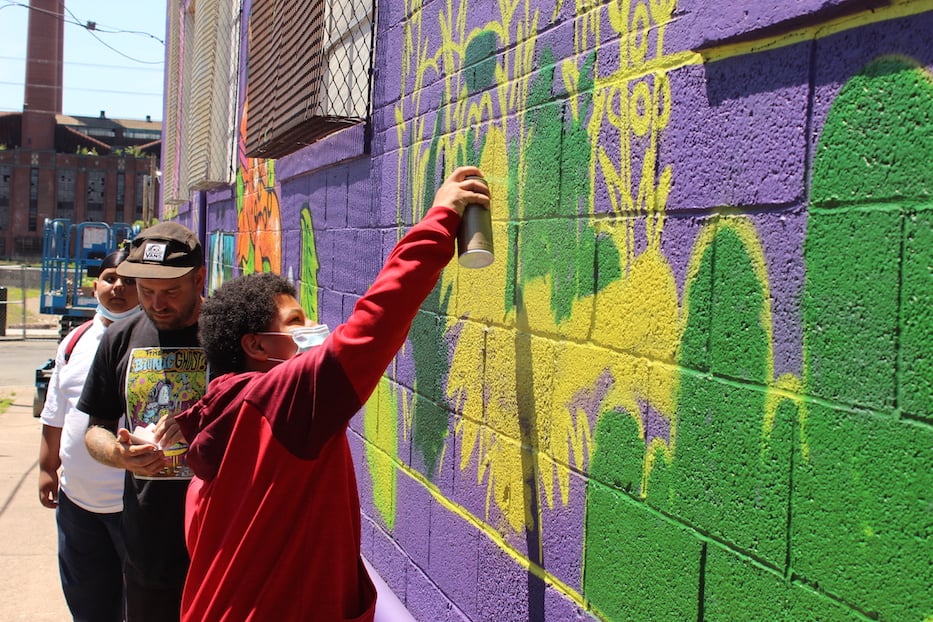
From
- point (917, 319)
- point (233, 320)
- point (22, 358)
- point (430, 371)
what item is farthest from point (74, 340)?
point (22, 358)

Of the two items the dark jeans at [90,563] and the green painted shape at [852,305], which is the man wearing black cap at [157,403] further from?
the green painted shape at [852,305]

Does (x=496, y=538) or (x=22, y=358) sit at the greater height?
(x=496, y=538)

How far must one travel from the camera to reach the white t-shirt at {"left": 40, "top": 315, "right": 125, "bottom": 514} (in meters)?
3.88

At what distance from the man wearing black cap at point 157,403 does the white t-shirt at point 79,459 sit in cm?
47

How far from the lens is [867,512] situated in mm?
1536

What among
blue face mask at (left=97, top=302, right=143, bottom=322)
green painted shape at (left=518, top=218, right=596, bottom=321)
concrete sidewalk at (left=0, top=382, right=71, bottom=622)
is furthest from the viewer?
concrete sidewalk at (left=0, top=382, right=71, bottom=622)

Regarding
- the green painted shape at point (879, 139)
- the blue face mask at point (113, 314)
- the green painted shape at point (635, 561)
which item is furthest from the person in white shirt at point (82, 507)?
the green painted shape at point (879, 139)

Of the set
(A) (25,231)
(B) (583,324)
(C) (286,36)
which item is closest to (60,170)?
(A) (25,231)

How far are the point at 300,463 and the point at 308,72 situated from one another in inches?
140

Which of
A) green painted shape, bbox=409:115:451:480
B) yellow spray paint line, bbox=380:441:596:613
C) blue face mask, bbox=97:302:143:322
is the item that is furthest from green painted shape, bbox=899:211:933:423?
blue face mask, bbox=97:302:143:322

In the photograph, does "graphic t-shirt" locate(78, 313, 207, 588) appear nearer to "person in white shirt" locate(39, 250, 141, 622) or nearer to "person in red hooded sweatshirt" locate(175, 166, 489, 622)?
"person in white shirt" locate(39, 250, 141, 622)

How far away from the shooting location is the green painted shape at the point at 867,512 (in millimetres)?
1438

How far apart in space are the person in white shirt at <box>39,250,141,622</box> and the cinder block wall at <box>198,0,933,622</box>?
1381mm

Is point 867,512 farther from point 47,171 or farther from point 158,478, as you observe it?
point 47,171
